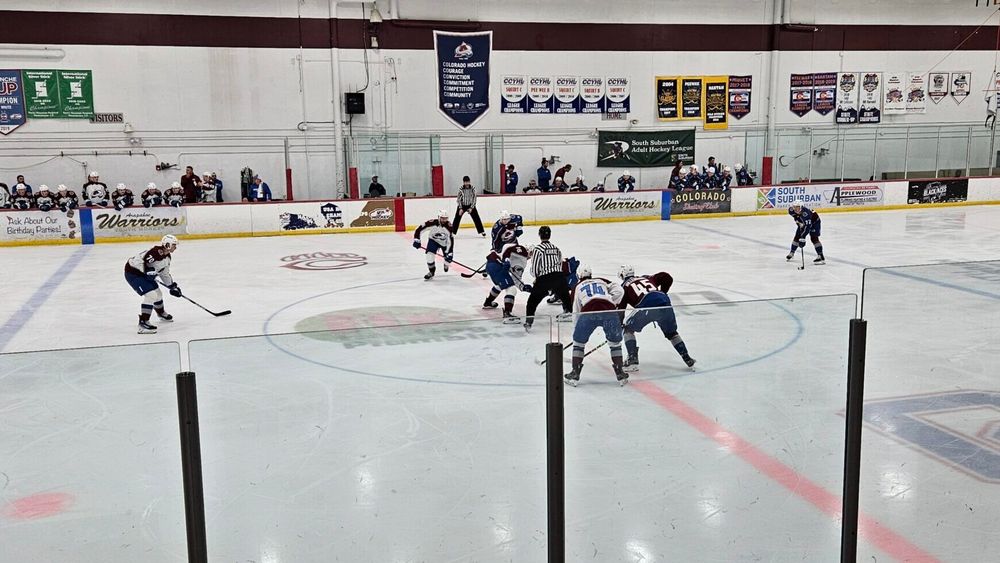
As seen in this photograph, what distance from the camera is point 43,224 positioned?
18.5 m

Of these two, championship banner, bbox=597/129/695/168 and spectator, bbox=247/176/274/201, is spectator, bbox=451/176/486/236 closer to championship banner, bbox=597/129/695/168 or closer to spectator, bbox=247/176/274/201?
spectator, bbox=247/176/274/201

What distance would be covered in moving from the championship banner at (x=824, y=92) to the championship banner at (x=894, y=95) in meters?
1.82

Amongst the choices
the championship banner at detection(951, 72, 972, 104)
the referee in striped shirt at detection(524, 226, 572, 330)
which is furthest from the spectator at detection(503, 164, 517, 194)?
the championship banner at detection(951, 72, 972, 104)

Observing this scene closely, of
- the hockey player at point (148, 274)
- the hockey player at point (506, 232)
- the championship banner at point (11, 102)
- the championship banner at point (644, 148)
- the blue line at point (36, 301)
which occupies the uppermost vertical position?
the championship banner at point (11, 102)

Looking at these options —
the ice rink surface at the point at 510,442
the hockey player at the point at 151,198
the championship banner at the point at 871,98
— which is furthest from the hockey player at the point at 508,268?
the championship banner at the point at 871,98

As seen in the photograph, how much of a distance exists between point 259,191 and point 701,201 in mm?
11239

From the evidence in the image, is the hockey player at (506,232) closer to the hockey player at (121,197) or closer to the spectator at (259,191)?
the hockey player at (121,197)

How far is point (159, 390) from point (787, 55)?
90.8ft

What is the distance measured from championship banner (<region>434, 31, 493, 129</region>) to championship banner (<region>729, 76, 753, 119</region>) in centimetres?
772

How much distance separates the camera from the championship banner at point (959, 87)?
29.0 meters

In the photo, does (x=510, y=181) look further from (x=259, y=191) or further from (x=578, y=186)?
(x=259, y=191)

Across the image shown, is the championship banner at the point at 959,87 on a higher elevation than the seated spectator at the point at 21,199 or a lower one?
higher

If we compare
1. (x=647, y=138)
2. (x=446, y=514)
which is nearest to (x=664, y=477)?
(x=446, y=514)

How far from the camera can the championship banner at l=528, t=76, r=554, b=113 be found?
25734 millimetres
